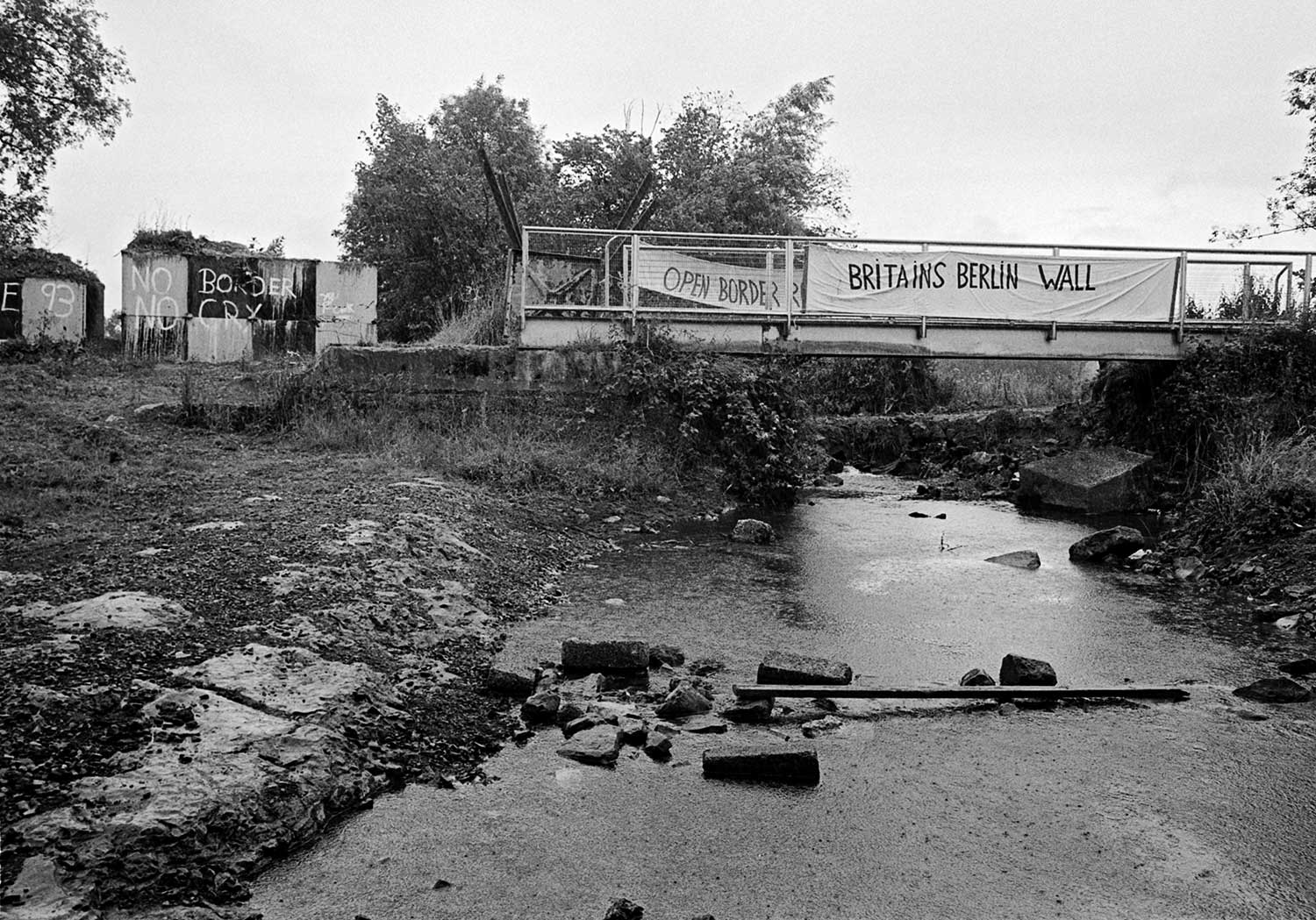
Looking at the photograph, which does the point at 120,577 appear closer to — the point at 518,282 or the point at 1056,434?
the point at 518,282

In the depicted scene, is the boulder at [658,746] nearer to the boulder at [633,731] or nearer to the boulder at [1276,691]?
the boulder at [633,731]

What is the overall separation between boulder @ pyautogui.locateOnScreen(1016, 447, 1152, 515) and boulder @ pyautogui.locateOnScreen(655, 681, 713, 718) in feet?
39.2

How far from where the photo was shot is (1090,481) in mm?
16000

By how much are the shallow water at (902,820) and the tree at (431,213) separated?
60.0ft

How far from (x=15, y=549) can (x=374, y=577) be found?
97.9 inches

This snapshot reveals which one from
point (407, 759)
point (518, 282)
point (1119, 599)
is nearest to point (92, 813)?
point (407, 759)

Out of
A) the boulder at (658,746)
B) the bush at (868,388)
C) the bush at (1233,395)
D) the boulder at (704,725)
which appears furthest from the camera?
the bush at (868,388)

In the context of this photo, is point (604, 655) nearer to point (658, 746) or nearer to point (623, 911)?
point (658, 746)

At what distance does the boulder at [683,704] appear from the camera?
5766mm

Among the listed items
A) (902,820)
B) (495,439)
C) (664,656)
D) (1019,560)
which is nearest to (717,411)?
(495,439)

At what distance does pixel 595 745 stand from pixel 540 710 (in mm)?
520

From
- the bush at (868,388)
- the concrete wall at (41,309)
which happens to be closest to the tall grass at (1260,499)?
the bush at (868,388)

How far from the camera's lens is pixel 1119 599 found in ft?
31.0

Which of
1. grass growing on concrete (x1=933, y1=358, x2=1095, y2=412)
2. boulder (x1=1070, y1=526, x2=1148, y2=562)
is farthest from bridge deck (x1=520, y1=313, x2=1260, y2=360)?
grass growing on concrete (x1=933, y1=358, x2=1095, y2=412)
